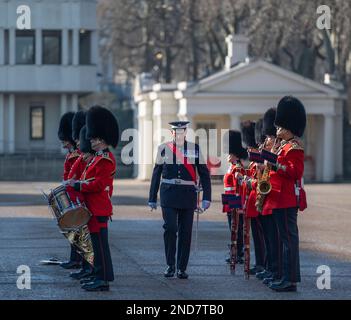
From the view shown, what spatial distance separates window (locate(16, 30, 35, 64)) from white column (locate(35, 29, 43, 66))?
1.45 feet

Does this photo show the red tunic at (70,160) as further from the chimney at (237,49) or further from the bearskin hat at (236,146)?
the chimney at (237,49)

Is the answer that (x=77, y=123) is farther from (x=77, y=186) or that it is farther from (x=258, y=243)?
(x=258, y=243)

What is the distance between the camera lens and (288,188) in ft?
46.6

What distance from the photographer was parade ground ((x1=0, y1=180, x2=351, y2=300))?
13.8 meters

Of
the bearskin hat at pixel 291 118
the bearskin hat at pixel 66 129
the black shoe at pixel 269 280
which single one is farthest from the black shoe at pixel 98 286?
the bearskin hat at pixel 66 129

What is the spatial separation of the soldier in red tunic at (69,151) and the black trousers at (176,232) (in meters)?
1.32

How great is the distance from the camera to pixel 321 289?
1416 centimetres

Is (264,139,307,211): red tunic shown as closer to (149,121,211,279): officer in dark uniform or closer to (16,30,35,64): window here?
(149,121,211,279): officer in dark uniform

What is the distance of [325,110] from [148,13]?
56.0 feet

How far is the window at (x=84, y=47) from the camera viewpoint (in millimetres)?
62781

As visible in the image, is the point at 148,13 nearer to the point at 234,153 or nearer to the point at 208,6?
the point at 208,6

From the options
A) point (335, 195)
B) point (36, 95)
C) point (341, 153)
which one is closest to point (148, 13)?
point (36, 95)

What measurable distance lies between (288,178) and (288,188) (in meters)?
0.13

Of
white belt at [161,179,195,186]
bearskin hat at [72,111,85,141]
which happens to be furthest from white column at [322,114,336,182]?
white belt at [161,179,195,186]
